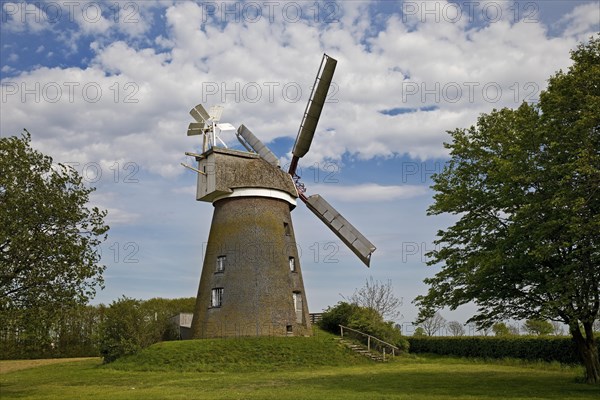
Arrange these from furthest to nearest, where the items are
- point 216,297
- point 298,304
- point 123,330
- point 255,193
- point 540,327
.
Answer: point 540,327
point 298,304
point 255,193
point 216,297
point 123,330

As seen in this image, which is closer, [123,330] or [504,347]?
[123,330]

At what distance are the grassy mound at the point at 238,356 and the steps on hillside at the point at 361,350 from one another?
0.57 meters

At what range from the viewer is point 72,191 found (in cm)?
1939

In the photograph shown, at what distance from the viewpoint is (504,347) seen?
3084cm

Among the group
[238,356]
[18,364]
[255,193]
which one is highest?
[255,193]

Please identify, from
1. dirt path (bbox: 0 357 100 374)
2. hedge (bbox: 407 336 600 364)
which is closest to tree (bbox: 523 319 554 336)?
hedge (bbox: 407 336 600 364)

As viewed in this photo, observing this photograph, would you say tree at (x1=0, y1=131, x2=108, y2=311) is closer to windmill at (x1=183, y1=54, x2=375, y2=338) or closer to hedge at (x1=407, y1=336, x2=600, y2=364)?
windmill at (x1=183, y1=54, x2=375, y2=338)

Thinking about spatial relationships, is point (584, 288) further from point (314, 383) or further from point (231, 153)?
point (231, 153)

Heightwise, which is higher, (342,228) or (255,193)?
(255,193)

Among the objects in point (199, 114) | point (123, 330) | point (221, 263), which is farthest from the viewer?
point (199, 114)

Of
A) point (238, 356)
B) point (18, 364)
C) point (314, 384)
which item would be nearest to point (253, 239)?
point (238, 356)

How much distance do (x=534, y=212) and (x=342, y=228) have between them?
1649 centimetres

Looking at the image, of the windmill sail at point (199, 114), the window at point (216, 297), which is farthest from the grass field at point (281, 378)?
the windmill sail at point (199, 114)

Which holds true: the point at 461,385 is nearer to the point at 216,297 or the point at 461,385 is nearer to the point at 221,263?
the point at 216,297
